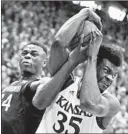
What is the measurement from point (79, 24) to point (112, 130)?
12.4 ft

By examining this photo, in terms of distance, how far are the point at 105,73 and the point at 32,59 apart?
575mm

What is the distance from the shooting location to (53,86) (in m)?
1.82

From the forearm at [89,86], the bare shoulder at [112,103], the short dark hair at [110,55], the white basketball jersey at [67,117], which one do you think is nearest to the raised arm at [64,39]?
the forearm at [89,86]

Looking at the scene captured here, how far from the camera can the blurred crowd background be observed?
5188 millimetres

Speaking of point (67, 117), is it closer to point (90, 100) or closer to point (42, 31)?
point (90, 100)

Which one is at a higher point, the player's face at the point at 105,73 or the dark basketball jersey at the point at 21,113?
the player's face at the point at 105,73

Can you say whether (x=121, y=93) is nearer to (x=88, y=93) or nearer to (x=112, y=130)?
(x=112, y=130)

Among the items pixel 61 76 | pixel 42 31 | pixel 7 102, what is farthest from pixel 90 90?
pixel 42 31

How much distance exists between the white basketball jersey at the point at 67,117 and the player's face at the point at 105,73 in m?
0.23

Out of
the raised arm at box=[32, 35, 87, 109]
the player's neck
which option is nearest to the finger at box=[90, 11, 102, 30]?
the raised arm at box=[32, 35, 87, 109]

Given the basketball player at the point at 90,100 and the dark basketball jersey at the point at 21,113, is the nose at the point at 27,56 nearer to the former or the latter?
the dark basketball jersey at the point at 21,113

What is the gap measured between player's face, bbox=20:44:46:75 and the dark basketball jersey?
0.15 meters

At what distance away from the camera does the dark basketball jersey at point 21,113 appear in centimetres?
218

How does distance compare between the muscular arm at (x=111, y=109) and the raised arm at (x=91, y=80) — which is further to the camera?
the muscular arm at (x=111, y=109)
